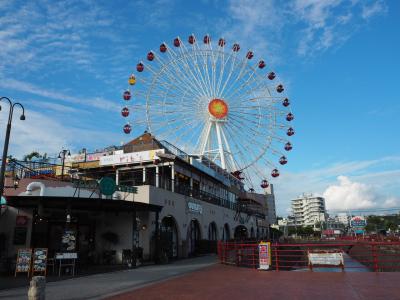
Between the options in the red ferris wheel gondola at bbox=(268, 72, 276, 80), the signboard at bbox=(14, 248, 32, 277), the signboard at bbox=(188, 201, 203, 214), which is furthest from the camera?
the red ferris wheel gondola at bbox=(268, 72, 276, 80)

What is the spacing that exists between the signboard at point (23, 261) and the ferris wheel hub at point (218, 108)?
90.4ft

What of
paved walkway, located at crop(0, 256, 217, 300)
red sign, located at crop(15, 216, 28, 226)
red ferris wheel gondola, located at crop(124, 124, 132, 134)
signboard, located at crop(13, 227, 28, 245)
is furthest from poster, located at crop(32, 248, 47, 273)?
red ferris wheel gondola, located at crop(124, 124, 132, 134)

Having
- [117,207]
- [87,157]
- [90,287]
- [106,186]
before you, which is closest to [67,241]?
[117,207]

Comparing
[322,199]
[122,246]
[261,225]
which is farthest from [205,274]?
[322,199]

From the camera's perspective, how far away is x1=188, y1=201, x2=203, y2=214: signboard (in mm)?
32625

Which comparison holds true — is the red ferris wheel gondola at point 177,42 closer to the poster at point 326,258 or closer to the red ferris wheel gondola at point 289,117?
the red ferris wheel gondola at point 289,117

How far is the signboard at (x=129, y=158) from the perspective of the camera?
31.4 m

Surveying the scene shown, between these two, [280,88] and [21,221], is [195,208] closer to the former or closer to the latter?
[21,221]

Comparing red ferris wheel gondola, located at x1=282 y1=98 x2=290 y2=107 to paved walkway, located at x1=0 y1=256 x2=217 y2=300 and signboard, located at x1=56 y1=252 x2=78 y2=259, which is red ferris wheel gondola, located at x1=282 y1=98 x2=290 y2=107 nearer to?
paved walkway, located at x1=0 y1=256 x2=217 y2=300

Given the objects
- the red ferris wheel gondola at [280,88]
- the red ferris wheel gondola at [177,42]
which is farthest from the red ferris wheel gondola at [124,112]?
the red ferris wheel gondola at [280,88]

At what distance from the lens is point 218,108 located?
41.7 metres

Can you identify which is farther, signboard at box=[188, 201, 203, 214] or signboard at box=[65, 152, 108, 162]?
signboard at box=[65, 152, 108, 162]

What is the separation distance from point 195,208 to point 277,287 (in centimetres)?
2136

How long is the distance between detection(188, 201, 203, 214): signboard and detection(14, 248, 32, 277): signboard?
1677 centimetres
